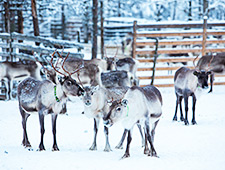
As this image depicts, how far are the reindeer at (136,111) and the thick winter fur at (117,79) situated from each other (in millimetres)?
3299

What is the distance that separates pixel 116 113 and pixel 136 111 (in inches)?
14.3

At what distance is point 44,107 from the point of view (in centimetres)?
581

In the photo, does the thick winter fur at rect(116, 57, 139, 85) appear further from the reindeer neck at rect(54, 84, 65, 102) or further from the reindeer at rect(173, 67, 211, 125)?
the reindeer neck at rect(54, 84, 65, 102)

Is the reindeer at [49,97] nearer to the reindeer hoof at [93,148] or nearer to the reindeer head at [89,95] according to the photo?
the reindeer head at [89,95]

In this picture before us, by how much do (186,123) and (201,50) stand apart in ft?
19.1

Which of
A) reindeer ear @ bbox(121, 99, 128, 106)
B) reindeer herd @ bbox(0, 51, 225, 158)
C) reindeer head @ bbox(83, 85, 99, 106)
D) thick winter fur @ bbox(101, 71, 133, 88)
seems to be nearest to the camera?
reindeer ear @ bbox(121, 99, 128, 106)

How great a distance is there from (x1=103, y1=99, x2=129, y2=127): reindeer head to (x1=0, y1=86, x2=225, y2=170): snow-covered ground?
0.58m

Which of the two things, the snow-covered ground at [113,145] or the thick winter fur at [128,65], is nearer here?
the snow-covered ground at [113,145]

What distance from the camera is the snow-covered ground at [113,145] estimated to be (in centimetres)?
477

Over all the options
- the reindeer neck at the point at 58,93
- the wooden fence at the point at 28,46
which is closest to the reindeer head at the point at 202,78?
the reindeer neck at the point at 58,93

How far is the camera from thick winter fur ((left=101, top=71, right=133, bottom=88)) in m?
9.00

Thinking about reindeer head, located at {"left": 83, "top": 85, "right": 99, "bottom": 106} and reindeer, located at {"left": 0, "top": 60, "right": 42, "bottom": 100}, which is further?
reindeer, located at {"left": 0, "top": 60, "right": 42, "bottom": 100}

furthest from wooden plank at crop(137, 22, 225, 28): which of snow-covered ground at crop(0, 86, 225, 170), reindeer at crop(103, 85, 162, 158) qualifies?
reindeer at crop(103, 85, 162, 158)

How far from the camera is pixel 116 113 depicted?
5.02 m
